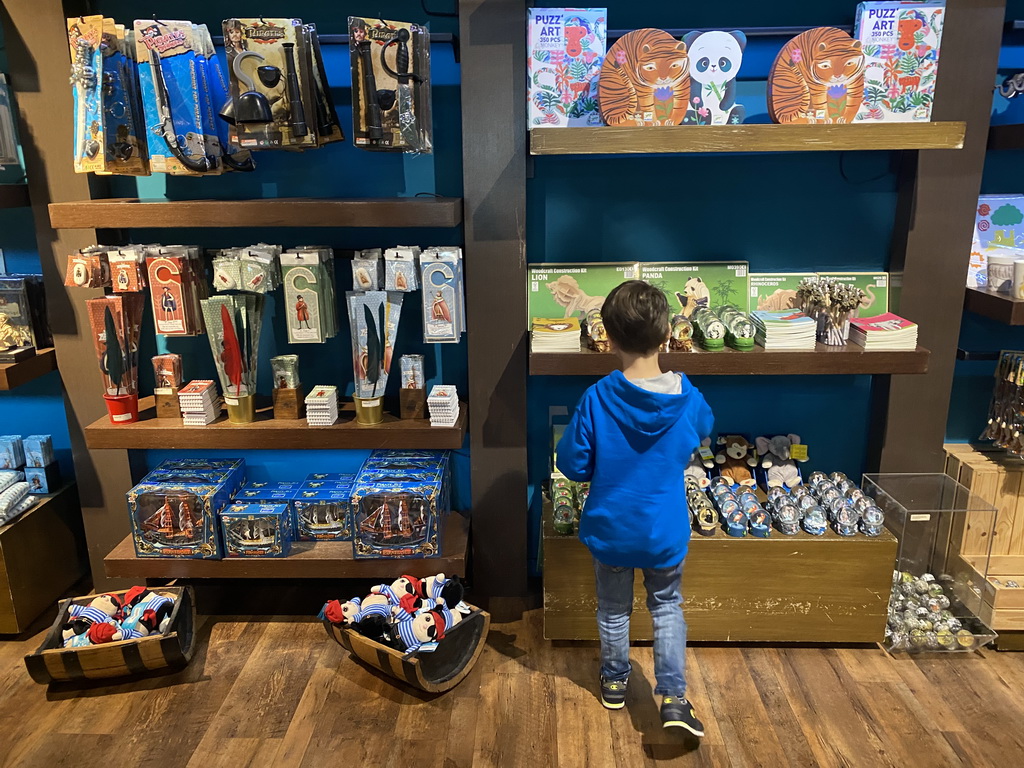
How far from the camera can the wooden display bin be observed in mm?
2758

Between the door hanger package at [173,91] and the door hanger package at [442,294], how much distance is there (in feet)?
2.54

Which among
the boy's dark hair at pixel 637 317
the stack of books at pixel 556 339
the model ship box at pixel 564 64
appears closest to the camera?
the boy's dark hair at pixel 637 317

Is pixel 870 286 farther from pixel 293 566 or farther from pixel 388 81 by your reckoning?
pixel 293 566

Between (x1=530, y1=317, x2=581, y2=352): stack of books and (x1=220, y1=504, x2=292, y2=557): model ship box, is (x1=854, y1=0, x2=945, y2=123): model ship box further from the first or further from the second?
(x1=220, y1=504, x2=292, y2=557): model ship box

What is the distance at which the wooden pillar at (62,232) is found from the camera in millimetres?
2633

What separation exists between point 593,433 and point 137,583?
1.99 meters

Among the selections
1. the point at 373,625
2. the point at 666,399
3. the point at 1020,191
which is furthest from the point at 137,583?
the point at 1020,191

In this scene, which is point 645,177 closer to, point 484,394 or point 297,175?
point 484,394

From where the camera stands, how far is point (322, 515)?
292cm

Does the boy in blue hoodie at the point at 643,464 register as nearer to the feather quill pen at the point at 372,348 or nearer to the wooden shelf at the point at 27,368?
the feather quill pen at the point at 372,348

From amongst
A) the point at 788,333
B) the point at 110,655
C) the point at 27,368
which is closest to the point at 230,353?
the point at 27,368

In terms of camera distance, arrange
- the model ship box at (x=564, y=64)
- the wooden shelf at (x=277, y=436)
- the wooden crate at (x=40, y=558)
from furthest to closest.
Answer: the wooden crate at (x=40, y=558)
the wooden shelf at (x=277, y=436)
the model ship box at (x=564, y=64)

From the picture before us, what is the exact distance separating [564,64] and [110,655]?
236cm

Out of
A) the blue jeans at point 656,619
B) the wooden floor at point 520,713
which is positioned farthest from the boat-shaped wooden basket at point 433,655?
the blue jeans at point 656,619
